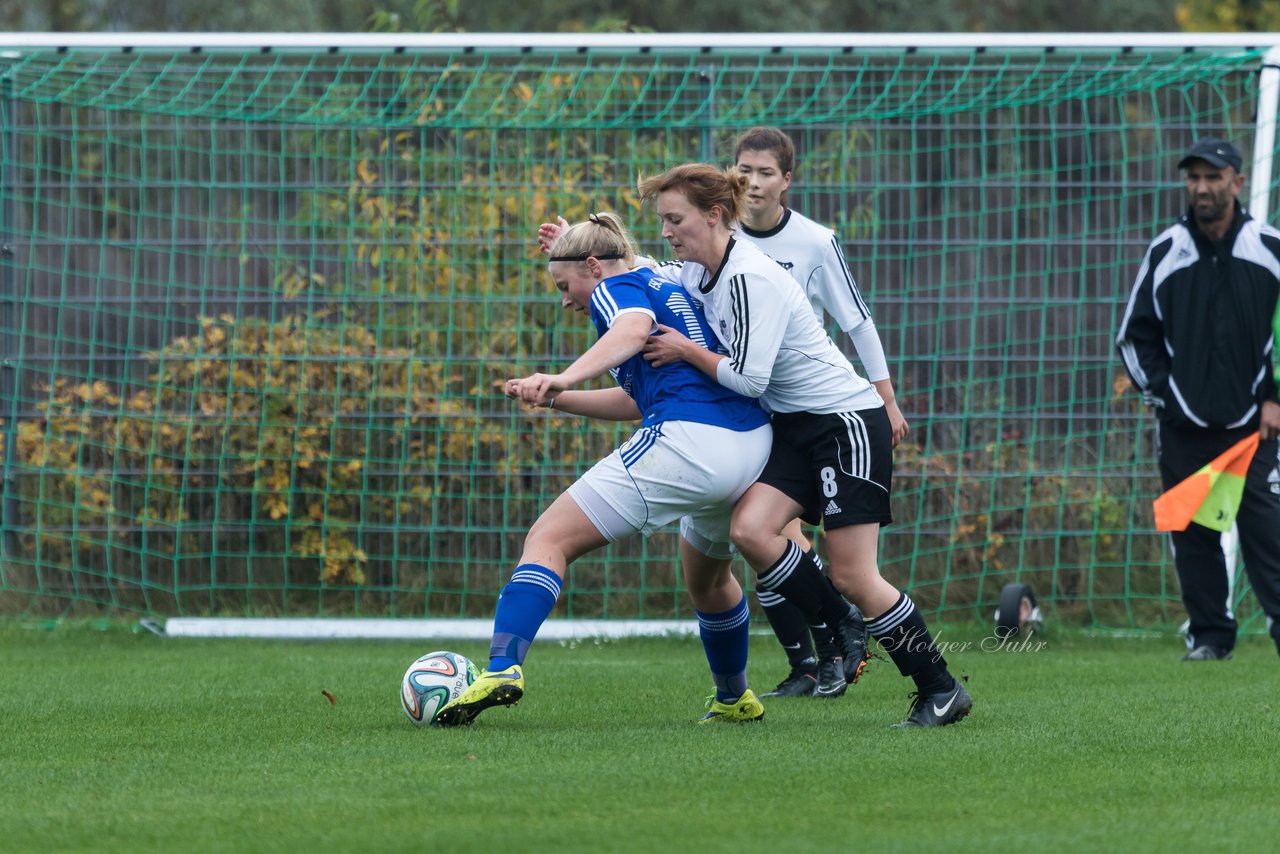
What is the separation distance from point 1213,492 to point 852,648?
2149 millimetres

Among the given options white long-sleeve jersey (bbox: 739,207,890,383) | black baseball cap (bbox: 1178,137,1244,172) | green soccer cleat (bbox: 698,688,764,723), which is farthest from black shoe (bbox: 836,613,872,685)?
black baseball cap (bbox: 1178,137,1244,172)

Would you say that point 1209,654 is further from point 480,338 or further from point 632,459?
point 480,338

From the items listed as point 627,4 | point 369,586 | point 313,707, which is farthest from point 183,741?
point 627,4

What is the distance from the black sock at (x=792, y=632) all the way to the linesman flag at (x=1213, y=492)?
200 centimetres

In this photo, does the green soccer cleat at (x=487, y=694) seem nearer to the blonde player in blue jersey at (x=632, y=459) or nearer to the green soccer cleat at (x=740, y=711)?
the blonde player in blue jersey at (x=632, y=459)

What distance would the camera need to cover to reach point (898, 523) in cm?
910

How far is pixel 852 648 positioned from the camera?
625 centimetres

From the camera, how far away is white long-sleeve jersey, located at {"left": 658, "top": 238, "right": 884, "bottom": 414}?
4973 millimetres

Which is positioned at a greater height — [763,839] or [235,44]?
[235,44]

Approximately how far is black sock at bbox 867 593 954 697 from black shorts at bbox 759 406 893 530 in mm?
296

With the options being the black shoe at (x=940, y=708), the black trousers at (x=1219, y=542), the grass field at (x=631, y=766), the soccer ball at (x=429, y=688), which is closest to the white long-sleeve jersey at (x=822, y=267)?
the grass field at (x=631, y=766)

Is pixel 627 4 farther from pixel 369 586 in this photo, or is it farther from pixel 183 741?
pixel 183 741

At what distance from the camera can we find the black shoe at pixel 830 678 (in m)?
6.26

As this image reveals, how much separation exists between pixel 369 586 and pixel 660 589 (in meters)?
1.65
